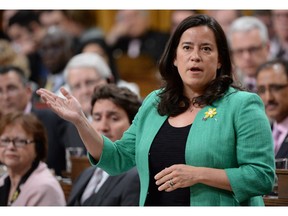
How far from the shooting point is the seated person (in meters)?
2.96

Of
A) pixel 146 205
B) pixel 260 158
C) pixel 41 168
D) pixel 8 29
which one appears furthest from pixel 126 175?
pixel 8 29

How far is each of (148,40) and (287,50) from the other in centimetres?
140

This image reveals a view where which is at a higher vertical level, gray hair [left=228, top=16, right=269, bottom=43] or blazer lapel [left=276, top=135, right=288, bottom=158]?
gray hair [left=228, top=16, right=269, bottom=43]

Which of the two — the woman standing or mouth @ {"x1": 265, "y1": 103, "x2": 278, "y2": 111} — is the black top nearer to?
the woman standing

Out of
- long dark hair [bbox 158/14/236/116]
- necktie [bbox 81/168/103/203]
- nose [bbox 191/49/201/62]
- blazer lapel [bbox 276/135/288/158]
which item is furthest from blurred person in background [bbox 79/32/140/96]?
nose [bbox 191/49/201/62]

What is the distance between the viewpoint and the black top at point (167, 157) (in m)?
1.98

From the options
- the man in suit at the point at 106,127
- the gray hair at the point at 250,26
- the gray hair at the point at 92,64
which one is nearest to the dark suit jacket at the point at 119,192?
the man in suit at the point at 106,127

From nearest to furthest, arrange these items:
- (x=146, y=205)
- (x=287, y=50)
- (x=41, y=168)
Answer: (x=146, y=205) < (x=41, y=168) < (x=287, y=50)

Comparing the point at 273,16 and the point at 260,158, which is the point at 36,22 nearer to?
the point at 273,16

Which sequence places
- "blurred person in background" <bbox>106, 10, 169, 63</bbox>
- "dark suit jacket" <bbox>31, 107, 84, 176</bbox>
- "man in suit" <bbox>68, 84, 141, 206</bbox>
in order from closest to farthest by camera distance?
"man in suit" <bbox>68, 84, 141, 206</bbox>, "dark suit jacket" <bbox>31, 107, 84, 176</bbox>, "blurred person in background" <bbox>106, 10, 169, 63</bbox>

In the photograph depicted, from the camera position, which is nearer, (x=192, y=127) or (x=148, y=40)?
(x=192, y=127)

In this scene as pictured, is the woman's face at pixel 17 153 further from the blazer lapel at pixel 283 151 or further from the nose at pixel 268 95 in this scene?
the nose at pixel 268 95

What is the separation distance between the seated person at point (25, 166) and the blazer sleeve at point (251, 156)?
122 cm

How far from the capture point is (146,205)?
2.07 m
